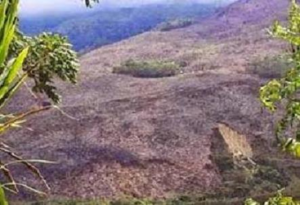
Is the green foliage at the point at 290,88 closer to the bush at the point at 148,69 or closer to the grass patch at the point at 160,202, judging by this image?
the grass patch at the point at 160,202

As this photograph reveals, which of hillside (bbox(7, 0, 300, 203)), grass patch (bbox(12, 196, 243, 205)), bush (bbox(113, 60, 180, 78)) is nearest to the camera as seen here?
grass patch (bbox(12, 196, 243, 205))

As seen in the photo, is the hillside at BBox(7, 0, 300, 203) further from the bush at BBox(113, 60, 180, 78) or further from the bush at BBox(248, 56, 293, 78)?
the bush at BBox(113, 60, 180, 78)

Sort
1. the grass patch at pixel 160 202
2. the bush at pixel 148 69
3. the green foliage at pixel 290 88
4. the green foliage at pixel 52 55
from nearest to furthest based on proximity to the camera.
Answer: the green foliage at pixel 290 88 < the green foliage at pixel 52 55 < the grass patch at pixel 160 202 < the bush at pixel 148 69

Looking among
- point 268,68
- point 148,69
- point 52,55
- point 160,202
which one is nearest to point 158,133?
point 160,202

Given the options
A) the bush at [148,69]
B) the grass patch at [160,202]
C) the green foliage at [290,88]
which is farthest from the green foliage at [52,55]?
the bush at [148,69]

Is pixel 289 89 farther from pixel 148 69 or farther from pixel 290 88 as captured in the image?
Result: pixel 148 69

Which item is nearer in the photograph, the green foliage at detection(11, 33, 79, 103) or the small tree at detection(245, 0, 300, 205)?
the small tree at detection(245, 0, 300, 205)

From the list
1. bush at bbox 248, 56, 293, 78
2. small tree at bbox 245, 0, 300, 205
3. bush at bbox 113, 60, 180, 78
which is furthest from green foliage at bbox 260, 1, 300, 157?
bush at bbox 113, 60, 180, 78
